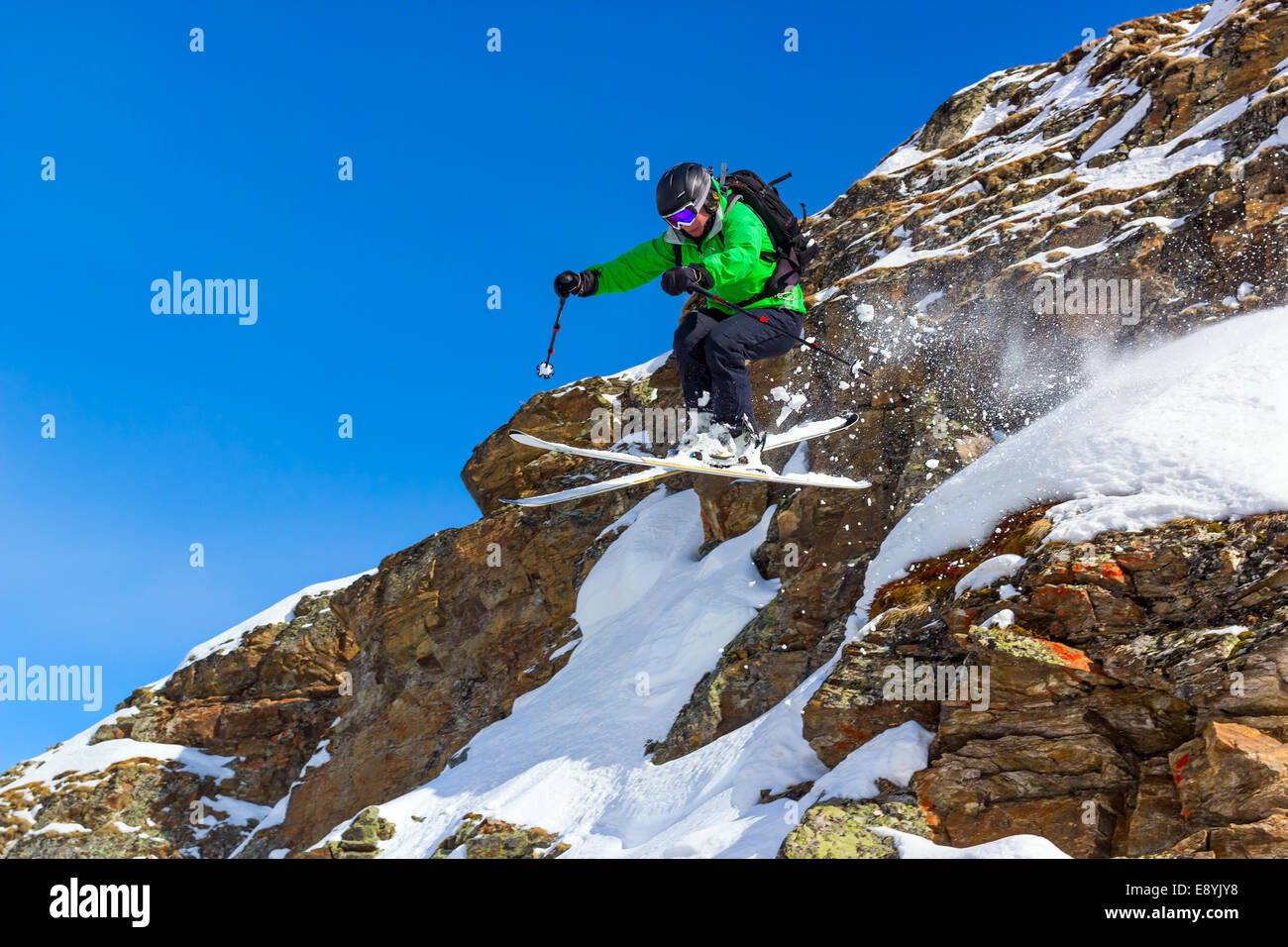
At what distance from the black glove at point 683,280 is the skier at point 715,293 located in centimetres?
4

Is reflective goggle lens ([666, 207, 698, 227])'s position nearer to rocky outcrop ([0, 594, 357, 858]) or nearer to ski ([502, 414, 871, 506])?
ski ([502, 414, 871, 506])

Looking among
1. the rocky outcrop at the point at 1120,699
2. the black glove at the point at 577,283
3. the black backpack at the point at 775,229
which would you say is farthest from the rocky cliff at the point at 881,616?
the black glove at the point at 577,283

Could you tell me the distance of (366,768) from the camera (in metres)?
25.9

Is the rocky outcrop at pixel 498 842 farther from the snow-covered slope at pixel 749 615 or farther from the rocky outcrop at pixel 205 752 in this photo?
the rocky outcrop at pixel 205 752

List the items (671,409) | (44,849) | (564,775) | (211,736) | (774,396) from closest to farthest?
(564,775)
(774,396)
(671,409)
(44,849)
(211,736)

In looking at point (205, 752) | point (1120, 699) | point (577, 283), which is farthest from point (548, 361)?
point (205, 752)

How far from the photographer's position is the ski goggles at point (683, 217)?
948 cm

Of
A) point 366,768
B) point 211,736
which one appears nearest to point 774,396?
point 366,768

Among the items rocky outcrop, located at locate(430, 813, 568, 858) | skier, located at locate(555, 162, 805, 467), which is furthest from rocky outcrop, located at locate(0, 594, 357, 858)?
skier, located at locate(555, 162, 805, 467)

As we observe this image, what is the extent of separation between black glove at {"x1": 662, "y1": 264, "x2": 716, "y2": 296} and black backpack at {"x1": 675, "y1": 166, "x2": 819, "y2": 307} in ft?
3.58

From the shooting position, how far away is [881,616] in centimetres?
1081

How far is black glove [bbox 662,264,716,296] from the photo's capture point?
8992 millimetres
